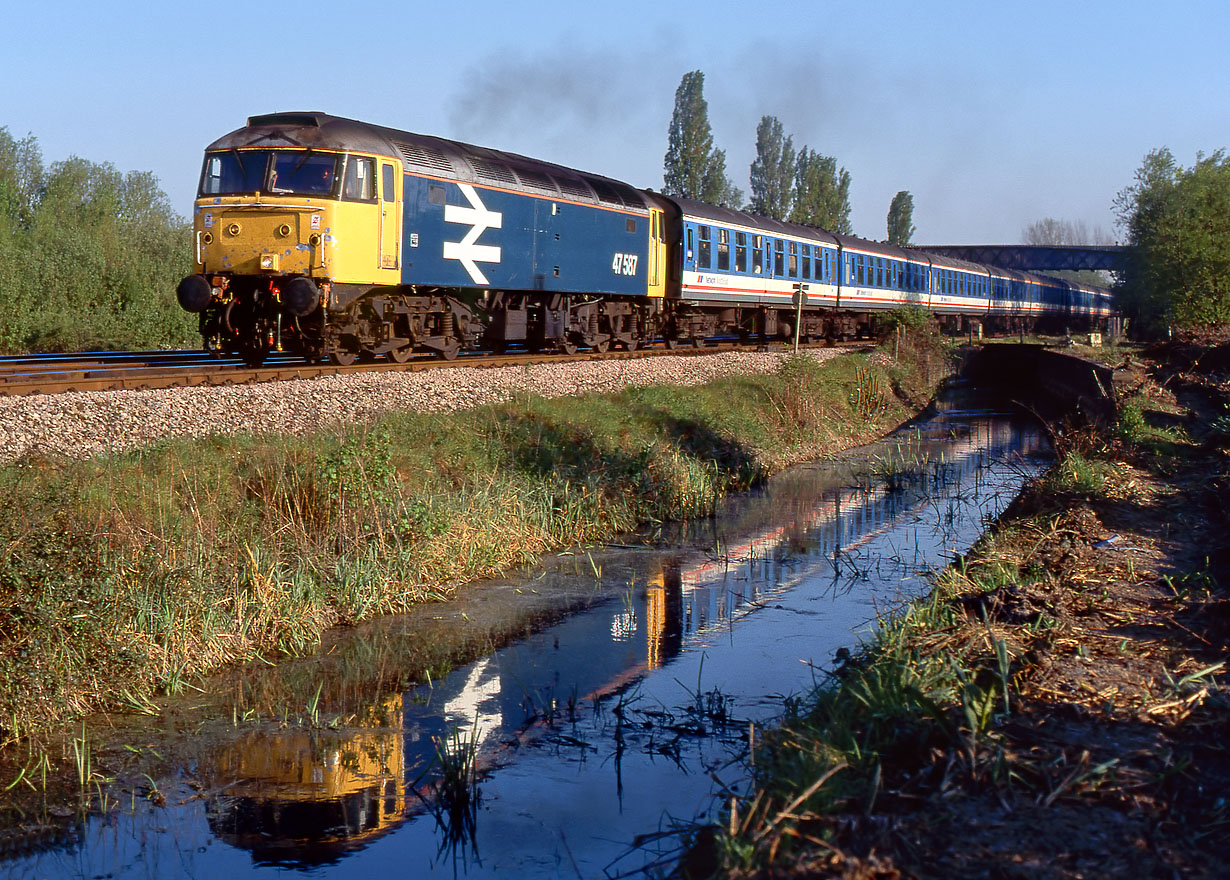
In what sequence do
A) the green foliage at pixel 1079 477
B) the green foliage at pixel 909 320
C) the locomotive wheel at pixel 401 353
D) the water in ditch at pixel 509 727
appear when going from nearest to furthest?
1. the water in ditch at pixel 509 727
2. the green foliage at pixel 1079 477
3. the locomotive wheel at pixel 401 353
4. the green foliage at pixel 909 320

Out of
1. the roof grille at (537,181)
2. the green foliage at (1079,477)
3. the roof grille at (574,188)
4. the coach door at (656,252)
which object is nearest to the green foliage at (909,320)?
the coach door at (656,252)

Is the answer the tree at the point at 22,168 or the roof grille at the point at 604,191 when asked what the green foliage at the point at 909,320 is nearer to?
the roof grille at the point at 604,191

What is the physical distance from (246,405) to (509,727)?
21.2 ft

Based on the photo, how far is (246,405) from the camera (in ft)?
40.3

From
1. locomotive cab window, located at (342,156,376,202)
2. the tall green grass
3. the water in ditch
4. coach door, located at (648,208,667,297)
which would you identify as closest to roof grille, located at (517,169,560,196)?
locomotive cab window, located at (342,156,376,202)

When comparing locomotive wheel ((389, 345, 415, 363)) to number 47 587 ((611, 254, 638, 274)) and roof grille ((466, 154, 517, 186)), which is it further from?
number 47 587 ((611, 254, 638, 274))

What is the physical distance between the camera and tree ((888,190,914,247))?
7854 cm

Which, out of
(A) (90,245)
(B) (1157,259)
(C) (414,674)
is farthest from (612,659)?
(B) (1157,259)

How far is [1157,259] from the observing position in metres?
42.6

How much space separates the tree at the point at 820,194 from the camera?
64.6 meters

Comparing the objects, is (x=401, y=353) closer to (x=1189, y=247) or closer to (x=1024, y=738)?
(x=1024, y=738)

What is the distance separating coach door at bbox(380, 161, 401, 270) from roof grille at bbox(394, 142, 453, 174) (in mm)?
460

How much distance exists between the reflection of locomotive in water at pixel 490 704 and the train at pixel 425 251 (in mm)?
6489

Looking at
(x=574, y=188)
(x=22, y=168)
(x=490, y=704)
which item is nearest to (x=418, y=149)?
(x=574, y=188)
